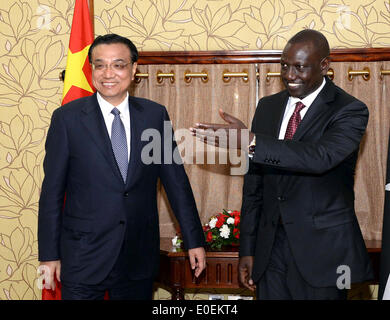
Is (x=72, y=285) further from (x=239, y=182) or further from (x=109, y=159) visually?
(x=239, y=182)

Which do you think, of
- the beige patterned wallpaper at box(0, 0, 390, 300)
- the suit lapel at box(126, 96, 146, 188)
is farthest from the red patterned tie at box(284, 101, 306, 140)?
the beige patterned wallpaper at box(0, 0, 390, 300)

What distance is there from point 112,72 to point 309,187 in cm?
102

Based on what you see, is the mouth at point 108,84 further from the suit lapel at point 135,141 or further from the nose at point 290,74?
the nose at point 290,74

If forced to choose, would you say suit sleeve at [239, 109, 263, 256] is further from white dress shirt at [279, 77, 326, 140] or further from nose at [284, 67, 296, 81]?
nose at [284, 67, 296, 81]

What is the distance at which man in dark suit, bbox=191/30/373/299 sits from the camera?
90.6 inches

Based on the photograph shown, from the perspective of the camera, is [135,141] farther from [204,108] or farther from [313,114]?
[204,108]

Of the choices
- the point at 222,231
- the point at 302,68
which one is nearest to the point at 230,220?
the point at 222,231

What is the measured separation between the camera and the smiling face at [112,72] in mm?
2605

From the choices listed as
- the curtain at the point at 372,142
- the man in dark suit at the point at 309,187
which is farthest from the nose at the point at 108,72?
the curtain at the point at 372,142

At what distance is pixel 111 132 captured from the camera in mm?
2572

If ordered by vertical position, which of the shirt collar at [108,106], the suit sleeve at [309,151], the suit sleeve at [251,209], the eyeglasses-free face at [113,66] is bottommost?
the suit sleeve at [251,209]

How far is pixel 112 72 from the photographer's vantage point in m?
2.62

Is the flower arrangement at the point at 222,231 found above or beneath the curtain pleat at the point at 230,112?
beneath

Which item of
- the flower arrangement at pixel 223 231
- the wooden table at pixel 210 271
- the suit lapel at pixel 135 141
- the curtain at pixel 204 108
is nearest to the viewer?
the suit lapel at pixel 135 141
